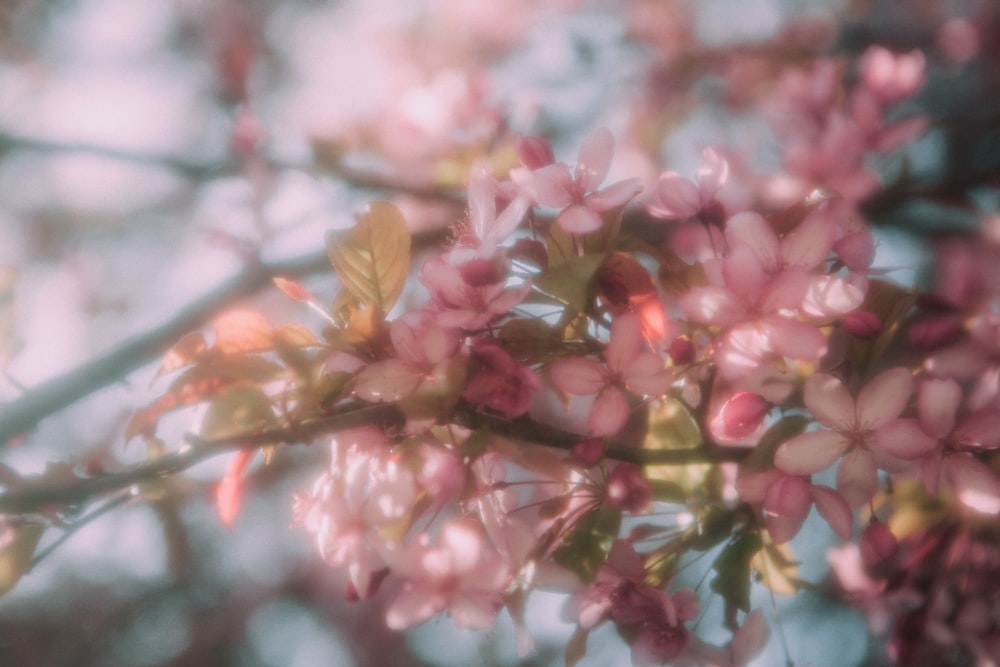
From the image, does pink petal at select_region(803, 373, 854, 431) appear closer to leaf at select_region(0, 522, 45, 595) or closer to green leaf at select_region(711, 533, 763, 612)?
green leaf at select_region(711, 533, 763, 612)

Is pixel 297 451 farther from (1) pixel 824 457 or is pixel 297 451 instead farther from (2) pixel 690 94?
(1) pixel 824 457

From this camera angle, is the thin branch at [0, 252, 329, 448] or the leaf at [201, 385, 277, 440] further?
the thin branch at [0, 252, 329, 448]

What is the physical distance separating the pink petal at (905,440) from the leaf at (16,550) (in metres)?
0.82

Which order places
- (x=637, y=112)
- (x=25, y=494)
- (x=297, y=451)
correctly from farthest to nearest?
(x=637, y=112), (x=297, y=451), (x=25, y=494)

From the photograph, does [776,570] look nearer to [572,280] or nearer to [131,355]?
[572,280]

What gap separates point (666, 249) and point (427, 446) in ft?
1.06

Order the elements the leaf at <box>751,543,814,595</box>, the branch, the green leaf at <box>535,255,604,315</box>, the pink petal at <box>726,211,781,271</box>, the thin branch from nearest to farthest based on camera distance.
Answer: the branch → the green leaf at <box>535,255,604,315</box> → the pink petal at <box>726,211,781,271</box> → the leaf at <box>751,543,814,595</box> → the thin branch

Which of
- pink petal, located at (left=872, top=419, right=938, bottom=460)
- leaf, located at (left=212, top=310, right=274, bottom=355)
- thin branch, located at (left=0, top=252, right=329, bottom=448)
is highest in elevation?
leaf, located at (left=212, top=310, right=274, bottom=355)

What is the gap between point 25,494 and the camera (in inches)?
19.6

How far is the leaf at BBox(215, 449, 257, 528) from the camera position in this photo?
75 cm

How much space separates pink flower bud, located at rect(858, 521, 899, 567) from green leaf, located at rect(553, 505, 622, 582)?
25 cm

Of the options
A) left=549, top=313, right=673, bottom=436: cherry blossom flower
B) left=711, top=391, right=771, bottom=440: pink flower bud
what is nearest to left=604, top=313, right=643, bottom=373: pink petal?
left=549, top=313, right=673, bottom=436: cherry blossom flower

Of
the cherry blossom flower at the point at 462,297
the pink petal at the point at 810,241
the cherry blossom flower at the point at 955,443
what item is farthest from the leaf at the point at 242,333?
the cherry blossom flower at the point at 955,443

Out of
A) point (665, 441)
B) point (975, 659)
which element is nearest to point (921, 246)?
point (975, 659)
